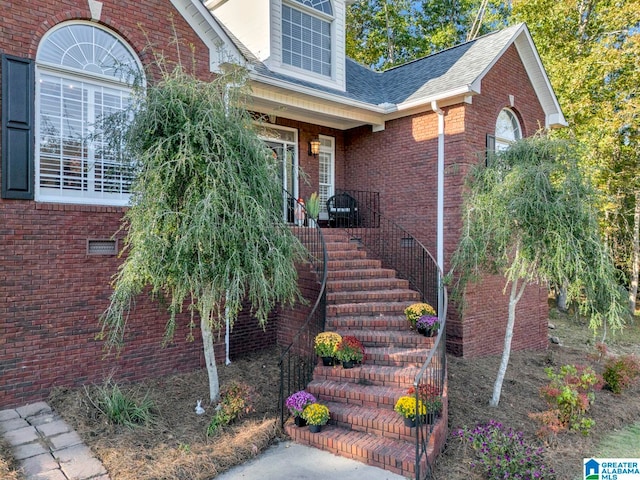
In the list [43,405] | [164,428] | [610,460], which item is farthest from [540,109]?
[43,405]

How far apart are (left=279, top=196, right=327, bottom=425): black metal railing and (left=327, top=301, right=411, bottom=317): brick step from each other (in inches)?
13.7

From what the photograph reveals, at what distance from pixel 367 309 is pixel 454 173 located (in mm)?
3442

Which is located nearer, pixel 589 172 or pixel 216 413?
pixel 216 413

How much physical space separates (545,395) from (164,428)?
15.7 feet

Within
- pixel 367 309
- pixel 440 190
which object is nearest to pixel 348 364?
pixel 367 309

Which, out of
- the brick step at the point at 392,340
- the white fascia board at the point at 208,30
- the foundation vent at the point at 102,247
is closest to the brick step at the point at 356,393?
the brick step at the point at 392,340

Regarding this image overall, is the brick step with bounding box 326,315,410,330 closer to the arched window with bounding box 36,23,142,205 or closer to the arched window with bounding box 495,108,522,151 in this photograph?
the arched window with bounding box 36,23,142,205

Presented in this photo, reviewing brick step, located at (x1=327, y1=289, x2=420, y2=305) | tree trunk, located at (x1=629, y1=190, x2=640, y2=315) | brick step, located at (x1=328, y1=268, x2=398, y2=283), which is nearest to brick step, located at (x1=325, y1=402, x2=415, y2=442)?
brick step, located at (x1=327, y1=289, x2=420, y2=305)

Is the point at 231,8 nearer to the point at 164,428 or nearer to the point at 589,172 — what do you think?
the point at 589,172

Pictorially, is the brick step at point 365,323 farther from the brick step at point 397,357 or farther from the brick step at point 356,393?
the brick step at point 356,393

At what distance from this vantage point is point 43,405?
16.3 ft

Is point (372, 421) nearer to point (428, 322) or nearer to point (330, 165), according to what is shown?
point (428, 322)

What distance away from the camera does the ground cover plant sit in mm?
3926

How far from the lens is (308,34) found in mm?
9320
